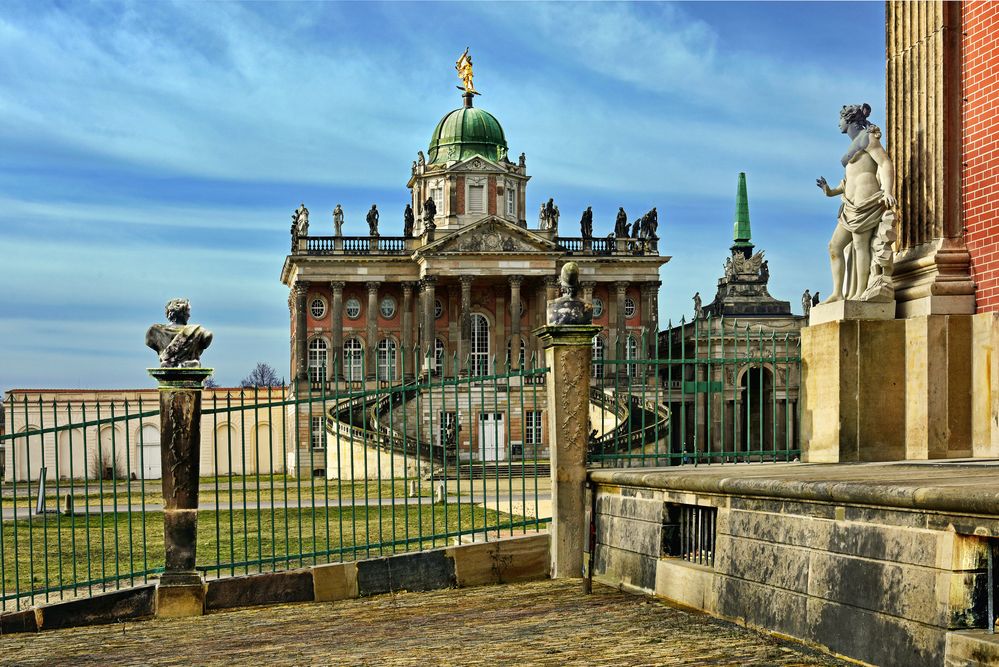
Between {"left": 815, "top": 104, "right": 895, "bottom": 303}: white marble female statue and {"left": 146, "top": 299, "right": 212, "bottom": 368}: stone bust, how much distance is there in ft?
20.0

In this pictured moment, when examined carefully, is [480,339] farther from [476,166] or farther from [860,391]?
[860,391]

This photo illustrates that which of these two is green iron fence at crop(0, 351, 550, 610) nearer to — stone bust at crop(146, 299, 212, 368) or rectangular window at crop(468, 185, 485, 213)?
stone bust at crop(146, 299, 212, 368)

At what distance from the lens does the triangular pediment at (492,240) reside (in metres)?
65.1

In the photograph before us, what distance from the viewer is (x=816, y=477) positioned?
8.84 metres

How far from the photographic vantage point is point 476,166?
71.2m

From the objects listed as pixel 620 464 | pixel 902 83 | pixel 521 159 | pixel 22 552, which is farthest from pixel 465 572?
pixel 521 159

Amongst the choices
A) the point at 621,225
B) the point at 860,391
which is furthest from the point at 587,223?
the point at 860,391

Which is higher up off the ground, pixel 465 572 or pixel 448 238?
pixel 448 238

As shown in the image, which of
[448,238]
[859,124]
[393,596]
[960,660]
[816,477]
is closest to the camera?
[960,660]

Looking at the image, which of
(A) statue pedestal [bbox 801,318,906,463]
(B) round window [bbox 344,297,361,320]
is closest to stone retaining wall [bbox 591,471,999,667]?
(A) statue pedestal [bbox 801,318,906,463]

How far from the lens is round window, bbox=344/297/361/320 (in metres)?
67.3

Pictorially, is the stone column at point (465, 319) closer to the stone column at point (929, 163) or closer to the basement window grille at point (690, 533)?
the stone column at point (929, 163)

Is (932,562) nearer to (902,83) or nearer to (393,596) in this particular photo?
(393,596)

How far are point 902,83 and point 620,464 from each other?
478 cm
